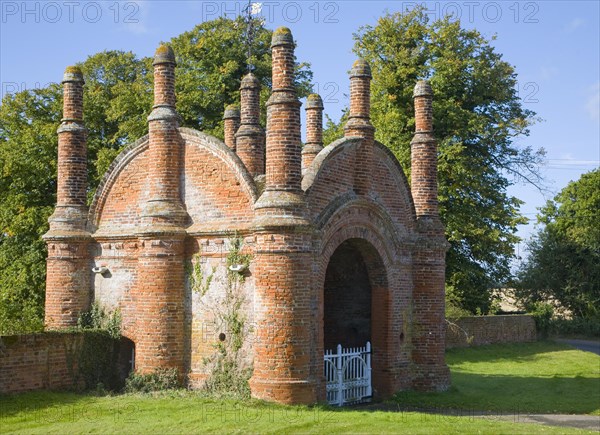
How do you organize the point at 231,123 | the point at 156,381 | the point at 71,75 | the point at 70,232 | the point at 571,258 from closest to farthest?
1. the point at 156,381
2. the point at 70,232
3. the point at 71,75
4. the point at 231,123
5. the point at 571,258

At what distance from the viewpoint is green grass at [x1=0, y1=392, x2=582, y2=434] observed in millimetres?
12336

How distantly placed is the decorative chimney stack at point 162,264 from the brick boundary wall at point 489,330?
15.9m

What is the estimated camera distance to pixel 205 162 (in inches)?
650

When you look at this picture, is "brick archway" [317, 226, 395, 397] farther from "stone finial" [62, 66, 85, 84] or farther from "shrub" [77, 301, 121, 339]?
"stone finial" [62, 66, 85, 84]

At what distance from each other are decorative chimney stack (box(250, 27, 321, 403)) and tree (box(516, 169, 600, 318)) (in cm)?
3154

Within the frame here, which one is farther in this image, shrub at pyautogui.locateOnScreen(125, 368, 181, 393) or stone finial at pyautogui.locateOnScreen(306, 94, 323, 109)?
stone finial at pyautogui.locateOnScreen(306, 94, 323, 109)

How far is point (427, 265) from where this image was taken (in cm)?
1883

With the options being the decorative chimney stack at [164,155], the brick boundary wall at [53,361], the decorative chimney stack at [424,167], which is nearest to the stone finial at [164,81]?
the decorative chimney stack at [164,155]

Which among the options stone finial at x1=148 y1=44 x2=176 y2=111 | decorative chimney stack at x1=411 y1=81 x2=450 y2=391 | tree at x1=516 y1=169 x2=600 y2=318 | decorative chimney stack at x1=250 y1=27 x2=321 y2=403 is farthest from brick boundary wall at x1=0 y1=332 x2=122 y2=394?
tree at x1=516 y1=169 x2=600 y2=318

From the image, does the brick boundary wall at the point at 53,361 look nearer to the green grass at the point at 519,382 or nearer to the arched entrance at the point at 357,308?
the arched entrance at the point at 357,308

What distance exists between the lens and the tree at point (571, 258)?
145ft

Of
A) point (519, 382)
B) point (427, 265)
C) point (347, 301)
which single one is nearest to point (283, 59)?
point (427, 265)

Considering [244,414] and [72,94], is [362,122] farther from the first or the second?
[244,414]

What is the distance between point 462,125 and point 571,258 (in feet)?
57.8
